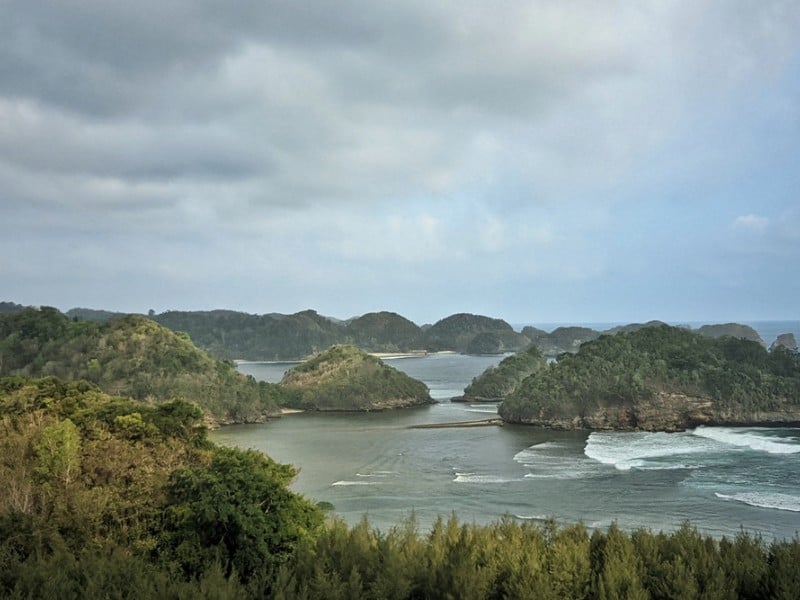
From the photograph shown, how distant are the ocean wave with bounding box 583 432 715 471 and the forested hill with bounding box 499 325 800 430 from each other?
3.46 m

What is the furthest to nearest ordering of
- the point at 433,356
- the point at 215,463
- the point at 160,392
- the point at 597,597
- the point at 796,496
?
1. the point at 433,356
2. the point at 160,392
3. the point at 796,496
4. the point at 215,463
5. the point at 597,597

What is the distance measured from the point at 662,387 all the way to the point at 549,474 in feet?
78.4

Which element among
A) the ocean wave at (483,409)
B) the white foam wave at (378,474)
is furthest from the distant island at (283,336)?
the white foam wave at (378,474)

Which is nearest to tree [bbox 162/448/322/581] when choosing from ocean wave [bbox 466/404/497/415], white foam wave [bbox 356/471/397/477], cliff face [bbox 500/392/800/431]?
white foam wave [bbox 356/471/397/477]

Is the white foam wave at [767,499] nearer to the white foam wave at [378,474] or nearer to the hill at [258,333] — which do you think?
the white foam wave at [378,474]

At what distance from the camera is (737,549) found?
1359 centimetres

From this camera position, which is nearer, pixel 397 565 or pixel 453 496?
pixel 397 565

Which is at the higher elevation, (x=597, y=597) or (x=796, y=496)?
(x=597, y=597)

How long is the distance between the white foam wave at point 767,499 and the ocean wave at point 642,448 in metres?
7.06

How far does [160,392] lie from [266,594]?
57.5 metres

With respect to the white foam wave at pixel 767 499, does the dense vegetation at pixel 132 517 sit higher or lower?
higher

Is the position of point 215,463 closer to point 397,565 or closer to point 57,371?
point 397,565

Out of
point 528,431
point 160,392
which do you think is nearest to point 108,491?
point 528,431

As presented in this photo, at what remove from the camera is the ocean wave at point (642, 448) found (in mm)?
42281
